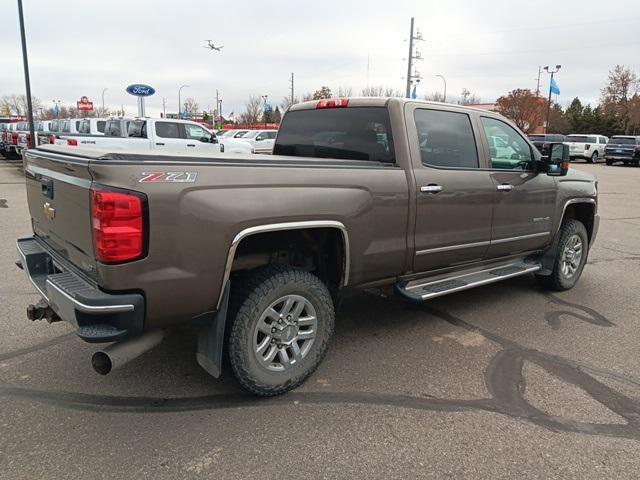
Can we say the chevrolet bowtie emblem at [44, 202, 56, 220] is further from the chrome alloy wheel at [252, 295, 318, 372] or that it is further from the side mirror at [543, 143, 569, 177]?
the side mirror at [543, 143, 569, 177]

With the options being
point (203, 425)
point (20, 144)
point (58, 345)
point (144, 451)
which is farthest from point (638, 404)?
point (20, 144)

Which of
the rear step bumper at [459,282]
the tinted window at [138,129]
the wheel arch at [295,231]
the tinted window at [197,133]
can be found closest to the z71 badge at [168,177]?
the wheel arch at [295,231]

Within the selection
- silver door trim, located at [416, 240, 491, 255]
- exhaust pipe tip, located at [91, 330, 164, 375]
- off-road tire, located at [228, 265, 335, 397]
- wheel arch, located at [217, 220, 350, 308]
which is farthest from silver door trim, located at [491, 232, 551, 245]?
exhaust pipe tip, located at [91, 330, 164, 375]

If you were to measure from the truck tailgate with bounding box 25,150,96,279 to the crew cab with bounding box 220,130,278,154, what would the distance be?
1421cm

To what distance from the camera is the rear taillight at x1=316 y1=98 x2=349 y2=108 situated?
4.40 m

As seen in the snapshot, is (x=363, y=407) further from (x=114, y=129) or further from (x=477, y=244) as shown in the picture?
(x=114, y=129)

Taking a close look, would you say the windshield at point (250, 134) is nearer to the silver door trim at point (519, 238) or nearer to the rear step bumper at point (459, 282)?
the silver door trim at point (519, 238)

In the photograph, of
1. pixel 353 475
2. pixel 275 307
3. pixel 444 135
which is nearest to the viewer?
pixel 353 475

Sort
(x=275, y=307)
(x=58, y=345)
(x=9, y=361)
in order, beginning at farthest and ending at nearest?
1. (x=58, y=345)
2. (x=9, y=361)
3. (x=275, y=307)

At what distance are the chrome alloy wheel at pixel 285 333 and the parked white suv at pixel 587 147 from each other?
33.9 metres

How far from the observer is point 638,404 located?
10.9ft

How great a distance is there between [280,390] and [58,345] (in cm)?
191

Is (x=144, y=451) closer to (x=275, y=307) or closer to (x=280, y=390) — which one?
(x=280, y=390)

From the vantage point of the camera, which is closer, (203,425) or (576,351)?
(203,425)
